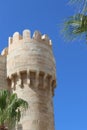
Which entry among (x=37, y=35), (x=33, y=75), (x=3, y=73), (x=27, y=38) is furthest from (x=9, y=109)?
(x=37, y=35)

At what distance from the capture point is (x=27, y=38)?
27.1 meters

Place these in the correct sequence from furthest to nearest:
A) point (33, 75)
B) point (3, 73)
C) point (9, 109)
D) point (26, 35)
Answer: point (26, 35), point (3, 73), point (33, 75), point (9, 109)

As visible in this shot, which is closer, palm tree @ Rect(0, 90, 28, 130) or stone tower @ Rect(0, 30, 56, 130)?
palm tree @ Rect(0, 90, 28, 130)

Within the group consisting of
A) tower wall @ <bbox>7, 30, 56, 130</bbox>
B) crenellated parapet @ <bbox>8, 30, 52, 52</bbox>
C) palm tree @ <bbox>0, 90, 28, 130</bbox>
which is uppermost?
crenellated parapet @ <bbox>8, 30, 52, 52</bbox>

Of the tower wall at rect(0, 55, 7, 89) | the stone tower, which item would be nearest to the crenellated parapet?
the stone tower

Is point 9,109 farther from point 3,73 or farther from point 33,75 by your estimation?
point 3,73

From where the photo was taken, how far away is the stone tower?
79.9 feet

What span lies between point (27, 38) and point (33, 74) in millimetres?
2997

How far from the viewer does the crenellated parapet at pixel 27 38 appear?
2708 cm

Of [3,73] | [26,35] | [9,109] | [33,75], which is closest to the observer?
[9,109]

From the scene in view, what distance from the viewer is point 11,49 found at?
2736cm

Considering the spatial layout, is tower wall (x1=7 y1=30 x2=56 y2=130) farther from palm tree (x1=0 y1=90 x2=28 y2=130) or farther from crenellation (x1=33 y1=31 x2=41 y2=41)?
palm tree (x1=0 y1=90 x2=28 y2=130)

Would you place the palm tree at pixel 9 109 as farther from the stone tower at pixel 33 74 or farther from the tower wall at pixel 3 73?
the tower wall at pixel 3 73

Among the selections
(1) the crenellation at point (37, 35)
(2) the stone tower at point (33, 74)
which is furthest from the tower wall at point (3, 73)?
(1) the crenellation at point (37, 35)
